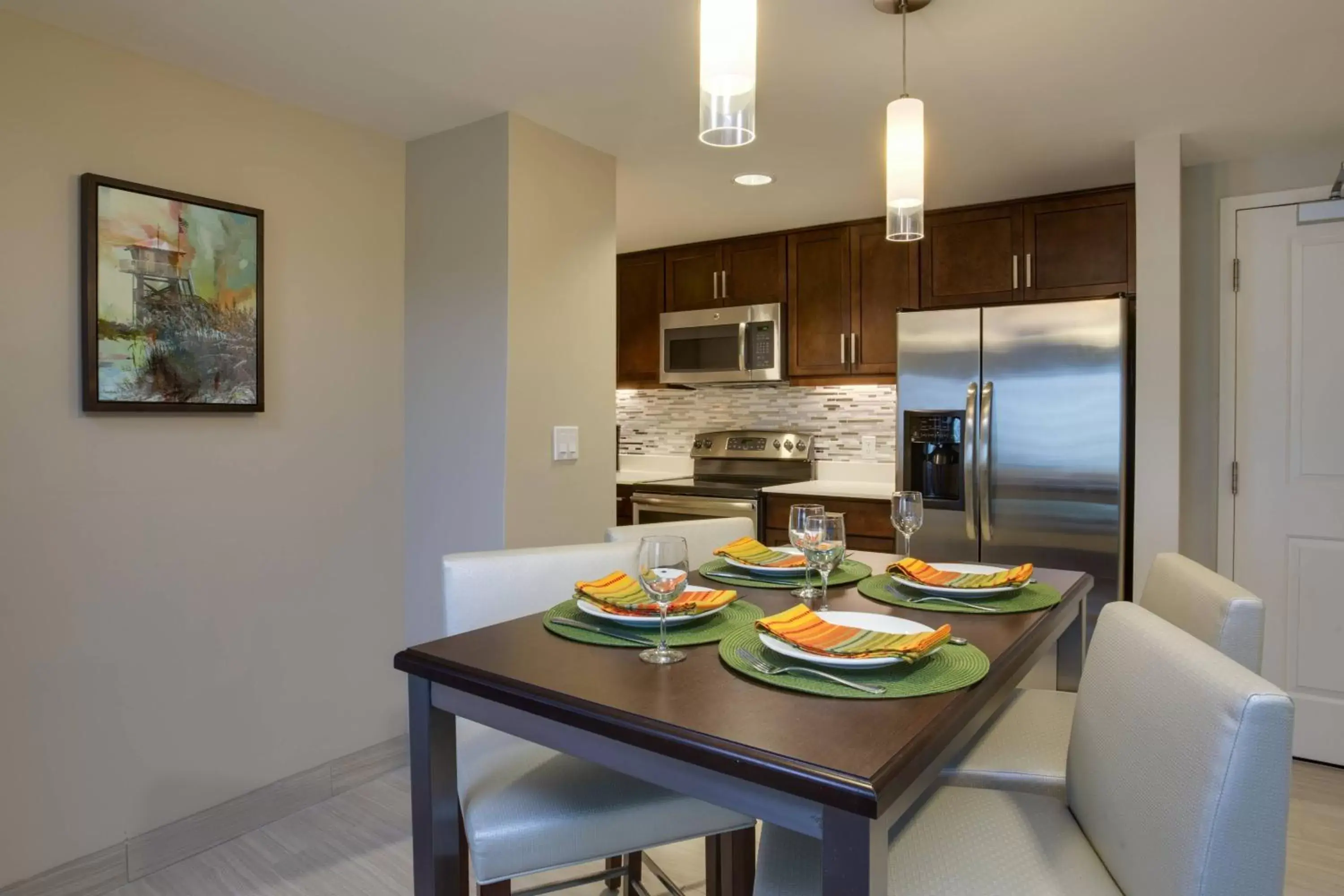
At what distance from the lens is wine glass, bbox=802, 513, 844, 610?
1549mm

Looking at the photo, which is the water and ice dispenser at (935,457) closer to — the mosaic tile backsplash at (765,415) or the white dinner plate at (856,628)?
the mosaic tile backsplash at (765,415)

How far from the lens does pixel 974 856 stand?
1.18 m

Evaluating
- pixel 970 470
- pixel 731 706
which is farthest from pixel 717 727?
pixel 970 470

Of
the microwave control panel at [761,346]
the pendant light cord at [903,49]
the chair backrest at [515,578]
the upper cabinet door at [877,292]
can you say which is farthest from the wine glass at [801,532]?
the microwave control panel at [761,346]

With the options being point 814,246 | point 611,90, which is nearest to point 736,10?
point 611,90

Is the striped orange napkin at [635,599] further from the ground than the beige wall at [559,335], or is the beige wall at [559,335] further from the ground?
the beige wall at [559,335]

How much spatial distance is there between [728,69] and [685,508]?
9.59 ft

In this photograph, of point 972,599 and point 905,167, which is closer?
point 972,599

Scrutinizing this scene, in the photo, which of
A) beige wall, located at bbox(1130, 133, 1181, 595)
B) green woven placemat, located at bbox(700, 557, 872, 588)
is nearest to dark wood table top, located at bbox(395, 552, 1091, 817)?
green woven placemat, located at bbox(700, 557, 872, 588)

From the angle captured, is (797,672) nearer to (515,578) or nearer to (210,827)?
(515,578)

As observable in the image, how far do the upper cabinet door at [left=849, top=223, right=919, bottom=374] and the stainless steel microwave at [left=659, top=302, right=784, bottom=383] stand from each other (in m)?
0.40

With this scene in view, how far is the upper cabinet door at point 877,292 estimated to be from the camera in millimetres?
3783

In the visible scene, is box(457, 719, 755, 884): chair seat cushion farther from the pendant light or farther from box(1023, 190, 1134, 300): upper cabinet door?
box(1023, 190, 1134, 300): upper cabinet door

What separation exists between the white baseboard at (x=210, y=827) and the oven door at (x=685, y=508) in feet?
5.55
